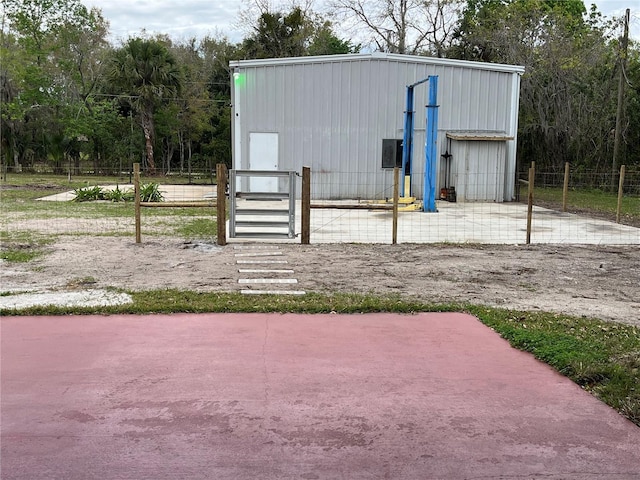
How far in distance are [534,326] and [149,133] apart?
3369cm

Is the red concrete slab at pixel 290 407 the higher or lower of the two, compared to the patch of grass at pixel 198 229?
lower

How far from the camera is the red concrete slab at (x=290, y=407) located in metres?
3.05

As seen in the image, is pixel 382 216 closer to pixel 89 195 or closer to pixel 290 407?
pixel 89 195

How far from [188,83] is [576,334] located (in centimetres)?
3768

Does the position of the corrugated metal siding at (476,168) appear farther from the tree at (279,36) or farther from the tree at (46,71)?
the tree at (46,71)

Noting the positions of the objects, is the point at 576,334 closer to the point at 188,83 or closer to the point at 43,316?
the point at 43,316

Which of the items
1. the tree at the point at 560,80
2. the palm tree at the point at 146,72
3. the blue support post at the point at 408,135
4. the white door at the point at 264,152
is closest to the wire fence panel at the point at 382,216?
the blue support post at the point at 408,135

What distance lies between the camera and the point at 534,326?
17.7ft

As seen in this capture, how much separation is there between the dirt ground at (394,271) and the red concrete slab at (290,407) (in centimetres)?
154

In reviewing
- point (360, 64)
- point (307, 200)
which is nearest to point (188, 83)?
point (360, 64)

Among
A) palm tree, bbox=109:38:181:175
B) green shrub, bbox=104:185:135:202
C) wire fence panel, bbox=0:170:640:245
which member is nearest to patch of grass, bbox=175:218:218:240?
wire fence panel, bbox=0:170:640:245

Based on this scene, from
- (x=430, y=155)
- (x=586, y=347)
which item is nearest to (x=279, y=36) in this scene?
(x=430, y=155)

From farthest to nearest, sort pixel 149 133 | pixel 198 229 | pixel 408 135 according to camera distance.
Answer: pixel 149 133, pixel 408 135, pixel 198 229

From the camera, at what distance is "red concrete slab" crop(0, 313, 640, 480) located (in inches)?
120
